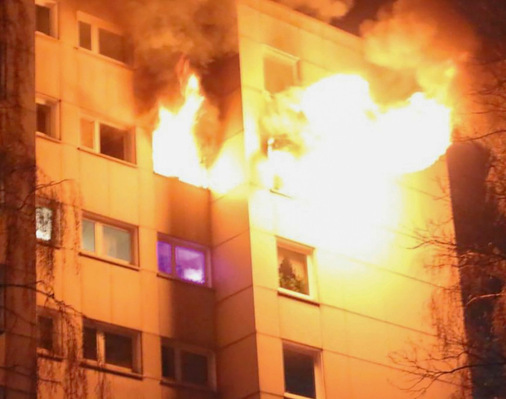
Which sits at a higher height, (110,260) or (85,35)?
(85,35)

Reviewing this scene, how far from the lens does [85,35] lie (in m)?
35.1

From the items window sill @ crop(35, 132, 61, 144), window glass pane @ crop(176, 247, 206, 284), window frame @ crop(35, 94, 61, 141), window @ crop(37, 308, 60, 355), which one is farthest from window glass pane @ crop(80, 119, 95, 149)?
window @ crop(37, 308, 60, 355)

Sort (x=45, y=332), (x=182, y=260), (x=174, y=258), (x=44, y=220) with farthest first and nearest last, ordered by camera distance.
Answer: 1. (x=182, y=260)
2. (x=174, y=258)
3. (x=45, y=332)
4. (x=44, y=220)

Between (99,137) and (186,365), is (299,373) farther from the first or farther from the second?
(99,137)

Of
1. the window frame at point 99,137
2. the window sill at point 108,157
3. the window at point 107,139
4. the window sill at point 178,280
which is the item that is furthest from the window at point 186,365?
the window at point 107,139

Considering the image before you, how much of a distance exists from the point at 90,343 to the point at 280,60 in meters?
9.45

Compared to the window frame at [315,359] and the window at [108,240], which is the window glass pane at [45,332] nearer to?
the window at [108,240]

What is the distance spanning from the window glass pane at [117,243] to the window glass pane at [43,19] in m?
4.89

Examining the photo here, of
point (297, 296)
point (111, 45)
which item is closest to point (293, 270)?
point (297, 296)

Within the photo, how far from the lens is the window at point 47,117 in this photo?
33125mm

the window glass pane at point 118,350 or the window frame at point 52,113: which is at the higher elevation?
the window frame at point 52,113

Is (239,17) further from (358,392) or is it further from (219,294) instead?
(358,392)

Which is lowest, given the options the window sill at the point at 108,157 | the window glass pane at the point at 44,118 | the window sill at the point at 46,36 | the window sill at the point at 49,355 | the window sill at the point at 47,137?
the window sill at the point at 49,355

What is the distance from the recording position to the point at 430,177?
38781 mm
